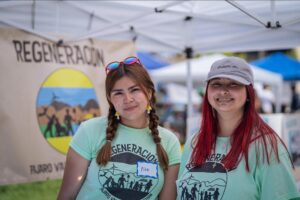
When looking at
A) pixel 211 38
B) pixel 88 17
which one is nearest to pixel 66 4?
pixel 88 17

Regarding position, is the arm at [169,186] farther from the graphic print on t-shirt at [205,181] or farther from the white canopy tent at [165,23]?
the white canopy tent at [165,23]

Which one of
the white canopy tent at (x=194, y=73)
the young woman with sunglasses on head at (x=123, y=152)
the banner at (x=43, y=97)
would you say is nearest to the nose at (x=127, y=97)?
the young woman with sunglasses on head at (x=123, y=152)

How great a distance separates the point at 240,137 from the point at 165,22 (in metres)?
2.16

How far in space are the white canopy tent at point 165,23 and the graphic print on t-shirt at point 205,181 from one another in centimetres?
132

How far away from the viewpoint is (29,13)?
10.2ft

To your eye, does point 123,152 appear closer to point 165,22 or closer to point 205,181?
point 205,181

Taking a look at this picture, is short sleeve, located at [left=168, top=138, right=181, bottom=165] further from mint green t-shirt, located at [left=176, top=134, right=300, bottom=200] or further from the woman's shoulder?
the woman's shoulder

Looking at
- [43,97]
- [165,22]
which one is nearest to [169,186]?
[43,97]

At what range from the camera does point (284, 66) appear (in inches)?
392

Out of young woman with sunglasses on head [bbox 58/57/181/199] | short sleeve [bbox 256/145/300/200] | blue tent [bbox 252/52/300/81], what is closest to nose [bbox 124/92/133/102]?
young woman with sunglasses on head [bbox 58/57/181/199]

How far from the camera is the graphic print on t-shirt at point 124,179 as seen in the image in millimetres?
1854

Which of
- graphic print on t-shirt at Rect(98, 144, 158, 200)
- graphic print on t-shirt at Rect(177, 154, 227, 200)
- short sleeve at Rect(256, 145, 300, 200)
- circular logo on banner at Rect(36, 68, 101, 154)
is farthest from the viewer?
circular logo on banner at Rect(36, 68, 101, 154)

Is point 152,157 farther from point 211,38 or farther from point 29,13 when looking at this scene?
point 211,38

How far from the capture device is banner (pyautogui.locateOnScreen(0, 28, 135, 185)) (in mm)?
2832
